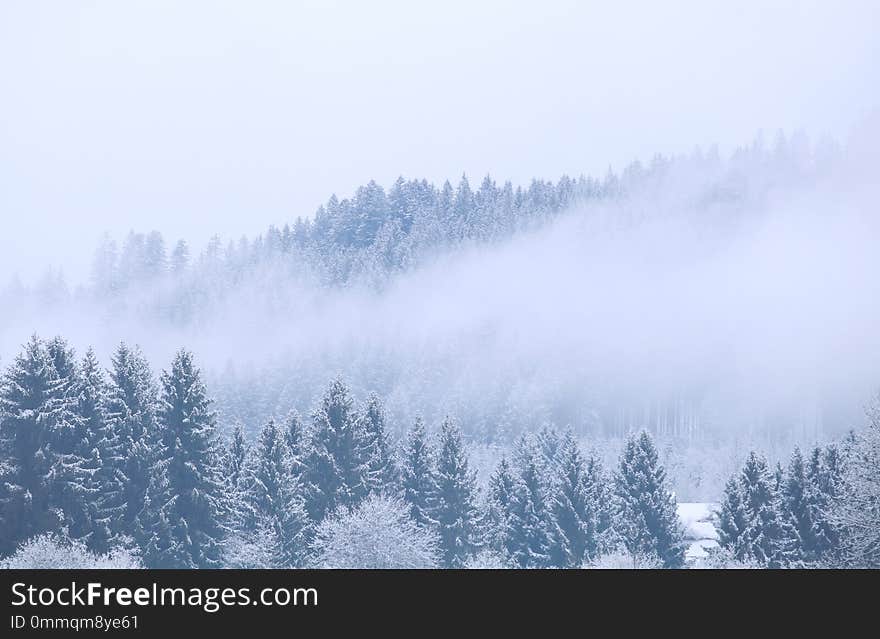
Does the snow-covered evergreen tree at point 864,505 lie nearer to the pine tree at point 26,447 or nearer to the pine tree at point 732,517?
the pine tree at point 732,517

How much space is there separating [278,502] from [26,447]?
1548 cm

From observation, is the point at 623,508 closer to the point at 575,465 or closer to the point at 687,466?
the point at 575,465

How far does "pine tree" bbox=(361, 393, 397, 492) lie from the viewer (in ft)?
207

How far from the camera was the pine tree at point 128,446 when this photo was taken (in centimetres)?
4988

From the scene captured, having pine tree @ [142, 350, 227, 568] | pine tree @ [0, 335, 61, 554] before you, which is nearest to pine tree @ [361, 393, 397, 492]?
pine tree @ [142, 350, 227, 568]

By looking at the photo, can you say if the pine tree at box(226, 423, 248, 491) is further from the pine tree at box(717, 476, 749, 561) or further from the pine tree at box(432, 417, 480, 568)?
the pine tree at box(717, 476, 749, 561)

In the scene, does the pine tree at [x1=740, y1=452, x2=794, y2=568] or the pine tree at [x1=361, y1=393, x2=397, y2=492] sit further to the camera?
the pine tree at [x1=361, y1=393, x2=397, y2=492]

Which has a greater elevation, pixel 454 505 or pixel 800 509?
pixel 454 505

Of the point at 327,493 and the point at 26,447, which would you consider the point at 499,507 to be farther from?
the point at 26,447

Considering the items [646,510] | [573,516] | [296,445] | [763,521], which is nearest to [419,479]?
[296,445]

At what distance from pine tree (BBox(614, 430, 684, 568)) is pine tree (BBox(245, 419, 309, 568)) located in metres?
22.3

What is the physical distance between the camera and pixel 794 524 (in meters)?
63.9

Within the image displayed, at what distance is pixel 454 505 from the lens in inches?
2574
